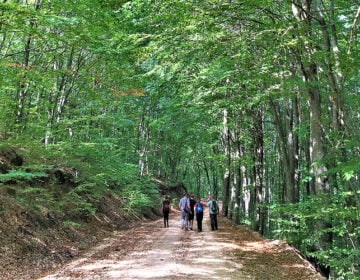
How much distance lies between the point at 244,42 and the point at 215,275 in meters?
6.54

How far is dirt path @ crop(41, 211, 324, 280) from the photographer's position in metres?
8.36

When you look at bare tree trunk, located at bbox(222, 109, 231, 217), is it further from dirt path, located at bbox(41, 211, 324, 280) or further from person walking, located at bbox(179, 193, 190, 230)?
dirt path, located at bbox(41, 211, 324, 280)

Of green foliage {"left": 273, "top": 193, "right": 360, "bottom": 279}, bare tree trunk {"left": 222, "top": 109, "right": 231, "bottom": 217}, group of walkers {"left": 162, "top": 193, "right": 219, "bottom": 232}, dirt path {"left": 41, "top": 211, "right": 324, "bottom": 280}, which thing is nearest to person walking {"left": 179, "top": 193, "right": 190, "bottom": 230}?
group of walkers {"left": 162, "top": 193, "right": 219, "bottom": 232}

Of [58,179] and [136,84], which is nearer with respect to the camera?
[58,179]

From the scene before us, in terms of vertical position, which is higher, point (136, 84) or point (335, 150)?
Answer: point (136, 84)

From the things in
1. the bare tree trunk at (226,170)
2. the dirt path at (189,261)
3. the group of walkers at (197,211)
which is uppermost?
the bare tree trunk at (226,170)

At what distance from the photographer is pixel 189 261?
9.74 meters

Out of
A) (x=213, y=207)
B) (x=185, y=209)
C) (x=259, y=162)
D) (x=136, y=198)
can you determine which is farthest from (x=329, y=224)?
(x=136, y=198)

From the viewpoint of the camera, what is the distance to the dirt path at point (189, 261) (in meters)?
8.36

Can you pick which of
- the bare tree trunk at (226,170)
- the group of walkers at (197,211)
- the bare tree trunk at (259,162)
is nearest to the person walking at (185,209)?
the group of walkers at (197,211)

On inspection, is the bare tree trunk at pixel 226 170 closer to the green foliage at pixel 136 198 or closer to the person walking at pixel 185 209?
the green foliage at pixel 136 198

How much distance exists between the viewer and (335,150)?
321 inches

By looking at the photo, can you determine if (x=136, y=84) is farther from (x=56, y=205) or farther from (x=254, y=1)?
(x=254, y=1)

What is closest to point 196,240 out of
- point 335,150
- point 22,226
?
point 22,226
